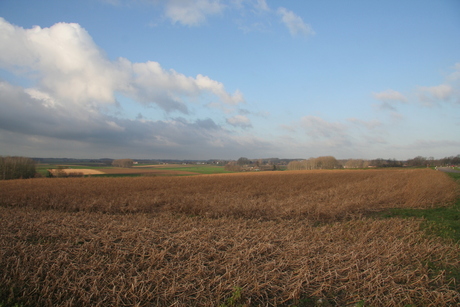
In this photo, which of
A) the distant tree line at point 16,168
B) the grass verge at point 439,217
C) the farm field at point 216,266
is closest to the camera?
the farm field at point 216,266

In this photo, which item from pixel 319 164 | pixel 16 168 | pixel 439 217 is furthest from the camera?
pixel 319 164

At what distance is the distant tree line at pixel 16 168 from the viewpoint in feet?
149

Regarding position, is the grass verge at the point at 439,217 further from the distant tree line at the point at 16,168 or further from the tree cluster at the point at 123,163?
the tree cluster at the point at 123,163

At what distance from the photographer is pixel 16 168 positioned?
155ft

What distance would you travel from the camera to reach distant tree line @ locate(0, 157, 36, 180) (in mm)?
45312

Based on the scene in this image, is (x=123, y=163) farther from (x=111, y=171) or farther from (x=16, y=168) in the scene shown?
(x=16, y=168)

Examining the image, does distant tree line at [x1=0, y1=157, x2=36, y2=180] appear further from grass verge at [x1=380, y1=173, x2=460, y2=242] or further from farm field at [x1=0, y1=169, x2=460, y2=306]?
grass verge at [x1=380, y1=173, x2=460, y2=242]

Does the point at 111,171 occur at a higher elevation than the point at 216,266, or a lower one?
lower

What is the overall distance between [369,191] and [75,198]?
20.3 meters

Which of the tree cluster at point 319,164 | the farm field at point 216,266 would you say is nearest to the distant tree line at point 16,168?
the farm field at point 216,266

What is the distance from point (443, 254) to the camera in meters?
6.45

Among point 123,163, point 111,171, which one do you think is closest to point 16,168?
point 111,171

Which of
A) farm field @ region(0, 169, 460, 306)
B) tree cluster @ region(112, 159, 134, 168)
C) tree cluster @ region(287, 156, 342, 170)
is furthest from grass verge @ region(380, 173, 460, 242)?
tree cluster @ region(112, 159, 134, 168)

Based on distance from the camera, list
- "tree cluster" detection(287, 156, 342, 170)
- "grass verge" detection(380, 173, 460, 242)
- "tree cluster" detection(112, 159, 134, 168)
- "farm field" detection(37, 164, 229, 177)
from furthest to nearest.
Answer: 1. "tree cluster" detection(287, 156, 342, 170)
2. "tree cluster" detection(112, 159, 134, 168)
3. "farm field" detection(37, 164, 229, 177)
4. "grass verge" detection(380, 173, 460, 242)
